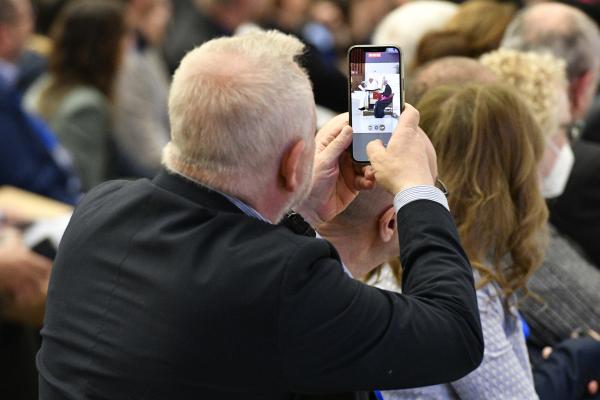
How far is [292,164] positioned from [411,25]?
2.79m

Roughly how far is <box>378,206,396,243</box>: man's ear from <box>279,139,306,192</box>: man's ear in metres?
0.44

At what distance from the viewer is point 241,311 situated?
1.59m

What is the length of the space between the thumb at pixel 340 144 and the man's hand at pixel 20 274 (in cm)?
155

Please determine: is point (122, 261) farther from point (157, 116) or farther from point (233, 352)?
point (157, 116)

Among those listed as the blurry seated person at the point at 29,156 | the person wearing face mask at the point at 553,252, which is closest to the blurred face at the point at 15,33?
the blurry seated person at the point at 29,156

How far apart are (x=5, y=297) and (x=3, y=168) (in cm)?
59

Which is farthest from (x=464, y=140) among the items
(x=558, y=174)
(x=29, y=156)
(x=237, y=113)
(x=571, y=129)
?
(x=29, y=156)

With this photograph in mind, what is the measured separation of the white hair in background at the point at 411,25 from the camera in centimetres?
431

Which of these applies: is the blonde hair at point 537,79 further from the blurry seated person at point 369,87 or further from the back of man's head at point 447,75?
the blurry seated person at point 369,87

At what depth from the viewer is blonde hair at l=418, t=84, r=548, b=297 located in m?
2.34

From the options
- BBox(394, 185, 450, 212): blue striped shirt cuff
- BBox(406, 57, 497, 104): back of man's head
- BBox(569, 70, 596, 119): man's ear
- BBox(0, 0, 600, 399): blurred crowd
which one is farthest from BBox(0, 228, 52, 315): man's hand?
BBox(569, 70, 596, 119): man's ear

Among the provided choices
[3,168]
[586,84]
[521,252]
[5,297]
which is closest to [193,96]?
[521,252]

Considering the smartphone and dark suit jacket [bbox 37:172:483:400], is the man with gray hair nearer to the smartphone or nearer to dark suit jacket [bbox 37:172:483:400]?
the smartphone

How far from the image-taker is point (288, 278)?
159 centimetres
